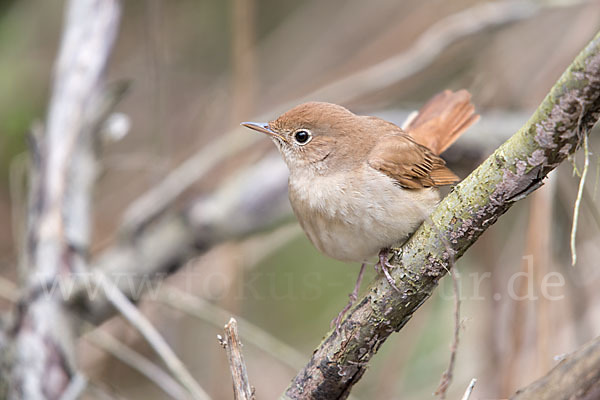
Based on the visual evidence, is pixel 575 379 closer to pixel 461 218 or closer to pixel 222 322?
pixel 461 218

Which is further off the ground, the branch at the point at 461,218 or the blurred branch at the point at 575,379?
the branch at the point at 461,218

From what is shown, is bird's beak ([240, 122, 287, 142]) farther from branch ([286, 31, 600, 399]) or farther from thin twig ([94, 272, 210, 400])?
branch ([286, 31, 600, 399])

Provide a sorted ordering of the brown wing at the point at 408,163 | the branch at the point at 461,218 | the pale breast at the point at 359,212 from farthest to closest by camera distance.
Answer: the brown wing at the point at 408,163 → the pale breast at the point at 359,212 → the branch at the point at 461,218

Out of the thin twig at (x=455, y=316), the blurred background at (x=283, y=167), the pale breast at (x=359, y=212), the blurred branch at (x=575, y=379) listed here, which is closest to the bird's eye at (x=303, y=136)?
the pale breast at (x=359, y=212)

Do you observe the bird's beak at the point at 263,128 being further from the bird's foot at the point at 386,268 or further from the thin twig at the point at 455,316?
the thin twig at the point at 455,316

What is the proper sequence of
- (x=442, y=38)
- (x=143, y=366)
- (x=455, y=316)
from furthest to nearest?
(x=442, y=38)
(x=143, y=366)
(x=455, y=316)

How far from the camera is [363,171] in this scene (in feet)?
9.17

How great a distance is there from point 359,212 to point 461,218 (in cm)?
79

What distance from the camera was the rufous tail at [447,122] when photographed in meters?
3.28

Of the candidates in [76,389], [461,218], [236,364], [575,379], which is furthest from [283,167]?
[575,379]

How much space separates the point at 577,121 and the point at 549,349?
6.02ft

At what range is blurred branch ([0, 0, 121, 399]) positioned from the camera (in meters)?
3.13

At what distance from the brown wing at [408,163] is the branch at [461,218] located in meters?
0.71

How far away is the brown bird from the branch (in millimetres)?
157
